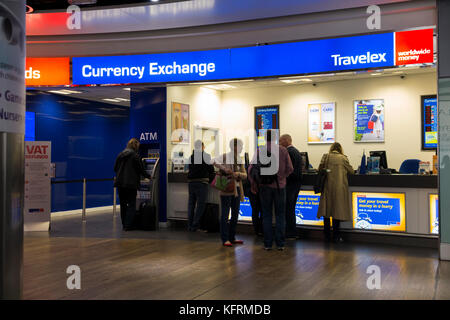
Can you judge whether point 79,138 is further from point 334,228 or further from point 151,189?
point 334,228

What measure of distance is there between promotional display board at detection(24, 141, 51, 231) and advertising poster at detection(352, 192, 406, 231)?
4959 mm

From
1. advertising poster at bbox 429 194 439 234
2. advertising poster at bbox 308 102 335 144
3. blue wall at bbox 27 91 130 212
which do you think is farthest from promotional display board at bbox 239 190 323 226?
blue wall at bbox 27 91 130 212

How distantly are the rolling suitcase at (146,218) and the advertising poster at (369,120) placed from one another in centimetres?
429

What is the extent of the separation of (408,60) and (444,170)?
1463mm

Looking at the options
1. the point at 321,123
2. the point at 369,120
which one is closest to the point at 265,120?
the point at 321,123

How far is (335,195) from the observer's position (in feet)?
20.7

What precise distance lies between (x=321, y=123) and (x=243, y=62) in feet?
11.0

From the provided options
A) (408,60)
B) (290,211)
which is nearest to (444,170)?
(408,60)

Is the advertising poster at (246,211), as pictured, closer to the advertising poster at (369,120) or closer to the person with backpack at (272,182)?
the person with backpack at (272,182)

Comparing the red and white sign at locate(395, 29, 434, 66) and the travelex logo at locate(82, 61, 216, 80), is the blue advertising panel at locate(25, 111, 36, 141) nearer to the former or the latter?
the travelex logo at locate(82, 61, 216, 80)

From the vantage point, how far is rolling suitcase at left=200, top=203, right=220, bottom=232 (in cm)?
739

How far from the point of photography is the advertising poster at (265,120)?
9945 mm

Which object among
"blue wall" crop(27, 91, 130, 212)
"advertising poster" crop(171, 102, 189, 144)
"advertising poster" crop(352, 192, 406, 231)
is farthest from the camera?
"blue wall" crop(27, 91, 130, 212)

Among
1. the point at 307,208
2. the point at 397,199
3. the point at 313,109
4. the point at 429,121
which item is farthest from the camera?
the point at 313,109
